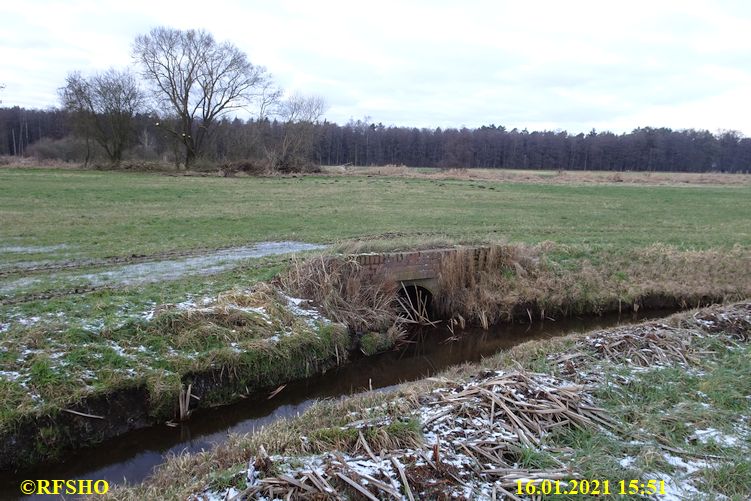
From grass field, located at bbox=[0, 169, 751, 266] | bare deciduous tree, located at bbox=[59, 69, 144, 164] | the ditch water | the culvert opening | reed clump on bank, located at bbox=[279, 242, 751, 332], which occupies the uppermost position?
bare deciduous tree, located at bbox=[59, 69, 144, 164]

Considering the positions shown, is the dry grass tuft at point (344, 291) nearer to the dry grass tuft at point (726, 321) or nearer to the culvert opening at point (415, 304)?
the culvert opening at point (415, 304)

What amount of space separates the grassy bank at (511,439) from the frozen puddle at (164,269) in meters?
5.86

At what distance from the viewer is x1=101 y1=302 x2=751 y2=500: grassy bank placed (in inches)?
171

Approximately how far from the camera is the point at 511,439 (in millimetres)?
4914

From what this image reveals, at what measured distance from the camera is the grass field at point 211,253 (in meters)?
7.45

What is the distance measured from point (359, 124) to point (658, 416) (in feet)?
381

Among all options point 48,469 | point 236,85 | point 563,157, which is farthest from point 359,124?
point 48,469

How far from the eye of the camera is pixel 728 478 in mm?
4363

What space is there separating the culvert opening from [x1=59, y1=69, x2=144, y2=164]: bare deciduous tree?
41899mm

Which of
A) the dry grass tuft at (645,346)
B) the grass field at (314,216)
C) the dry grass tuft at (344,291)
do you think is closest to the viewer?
the dry grass tuft at (645,346)
